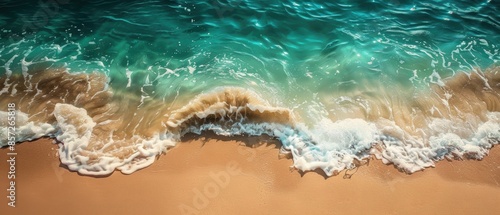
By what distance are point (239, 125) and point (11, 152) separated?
10.6 ft

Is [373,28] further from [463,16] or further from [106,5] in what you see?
[106,5]

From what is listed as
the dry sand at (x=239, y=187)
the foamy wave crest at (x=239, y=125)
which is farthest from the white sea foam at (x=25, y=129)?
the dry sand at (x=239, y=187)

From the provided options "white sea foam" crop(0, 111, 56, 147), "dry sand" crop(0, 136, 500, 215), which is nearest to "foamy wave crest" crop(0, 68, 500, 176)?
"white sea foam" crop(0, 111, 56, 147)

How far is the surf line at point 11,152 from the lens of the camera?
3.69 m

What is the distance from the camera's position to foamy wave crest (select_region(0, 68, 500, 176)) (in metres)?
4.25

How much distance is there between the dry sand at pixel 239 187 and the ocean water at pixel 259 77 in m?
0.19

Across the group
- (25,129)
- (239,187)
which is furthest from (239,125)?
(25,129)

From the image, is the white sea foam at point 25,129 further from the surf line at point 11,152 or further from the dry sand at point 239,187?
the dry sand at point 239,187

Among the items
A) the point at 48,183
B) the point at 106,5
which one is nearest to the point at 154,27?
the point at 106,5

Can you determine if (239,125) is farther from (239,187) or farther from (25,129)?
(25,129)

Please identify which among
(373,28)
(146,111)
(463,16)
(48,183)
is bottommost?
(48,183)

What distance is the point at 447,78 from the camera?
5.54 metres

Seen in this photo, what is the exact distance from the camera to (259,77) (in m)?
5.41

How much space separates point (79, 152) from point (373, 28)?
617cm
